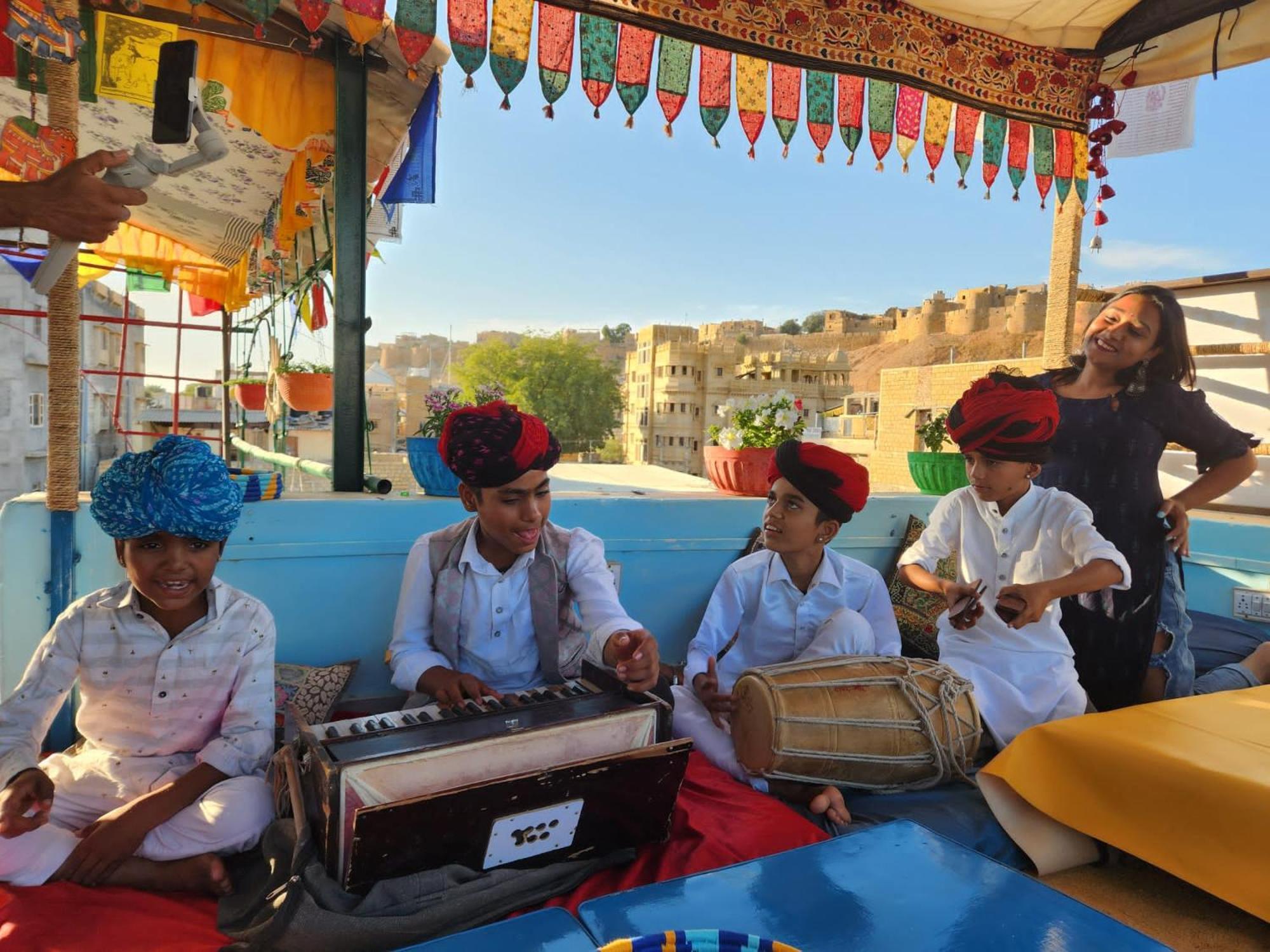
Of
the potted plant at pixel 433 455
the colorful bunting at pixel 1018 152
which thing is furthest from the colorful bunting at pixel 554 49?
the colorful bunting at pixel 1018 152

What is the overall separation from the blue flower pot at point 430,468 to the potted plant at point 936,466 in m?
2.71

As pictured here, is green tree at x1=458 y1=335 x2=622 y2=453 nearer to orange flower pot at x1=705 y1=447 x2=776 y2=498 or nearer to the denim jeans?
orange flower pot at x1=705 y1=447 x2=776 y2=498

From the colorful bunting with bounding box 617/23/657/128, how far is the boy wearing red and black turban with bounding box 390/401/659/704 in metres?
1.48

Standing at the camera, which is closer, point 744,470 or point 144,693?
point 144,693

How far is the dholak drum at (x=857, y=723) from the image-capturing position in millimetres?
2443

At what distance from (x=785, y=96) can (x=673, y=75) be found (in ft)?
1.77

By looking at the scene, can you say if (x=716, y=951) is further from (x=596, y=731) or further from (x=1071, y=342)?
(x=1071, y=342)

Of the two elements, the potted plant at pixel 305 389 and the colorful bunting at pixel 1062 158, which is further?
the potted plant at pixel 305 389

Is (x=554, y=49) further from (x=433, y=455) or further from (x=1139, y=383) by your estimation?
(x=1139, y=383)

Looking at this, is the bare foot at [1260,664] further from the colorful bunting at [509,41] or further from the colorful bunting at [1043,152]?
the colorful bunting at [509,41]

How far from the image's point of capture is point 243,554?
9.80 feet

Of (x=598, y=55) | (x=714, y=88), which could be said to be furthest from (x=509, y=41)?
(x=714, y=88)

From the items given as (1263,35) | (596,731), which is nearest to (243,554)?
(596,731)

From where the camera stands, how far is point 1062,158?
4.23 meters
